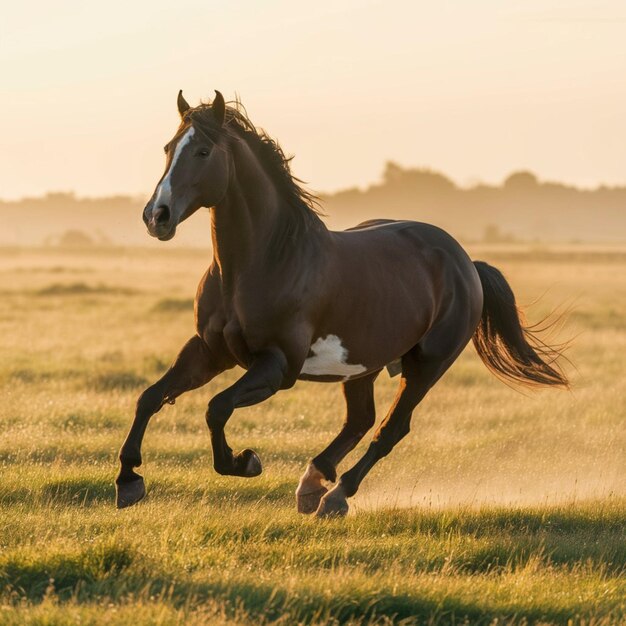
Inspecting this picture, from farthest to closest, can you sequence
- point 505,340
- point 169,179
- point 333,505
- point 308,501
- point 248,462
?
point 505,340, point 308,501, point 333,505, point 248,462, point 169,179

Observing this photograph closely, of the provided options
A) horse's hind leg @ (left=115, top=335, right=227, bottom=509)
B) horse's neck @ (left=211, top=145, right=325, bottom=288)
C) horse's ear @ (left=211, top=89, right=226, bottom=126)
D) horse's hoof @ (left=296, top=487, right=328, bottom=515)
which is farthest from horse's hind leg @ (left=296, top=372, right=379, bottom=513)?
horse's ear @ (left=211, top=89, right=226, bottom=126)

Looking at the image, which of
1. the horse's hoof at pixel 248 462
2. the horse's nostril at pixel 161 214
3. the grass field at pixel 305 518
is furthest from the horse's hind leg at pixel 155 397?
the horse's nostril at pixel 161 214

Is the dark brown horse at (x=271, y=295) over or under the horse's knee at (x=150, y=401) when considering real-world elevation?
over

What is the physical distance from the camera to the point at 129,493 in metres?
7.67

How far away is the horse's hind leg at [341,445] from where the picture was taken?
28.3ft

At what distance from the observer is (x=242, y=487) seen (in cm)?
957

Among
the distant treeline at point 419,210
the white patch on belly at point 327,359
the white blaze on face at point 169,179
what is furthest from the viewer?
the distant treeline at point 419,210

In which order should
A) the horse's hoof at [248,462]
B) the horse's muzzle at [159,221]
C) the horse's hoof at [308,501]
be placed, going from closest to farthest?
the horse's muzzle at [159,221], the horse's hoof at [248,462], the horse's hoof at [308,501]

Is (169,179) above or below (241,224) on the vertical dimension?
above

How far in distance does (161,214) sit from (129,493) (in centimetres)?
192

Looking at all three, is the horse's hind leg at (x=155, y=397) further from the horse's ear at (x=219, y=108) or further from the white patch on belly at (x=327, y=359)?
the horse's ear at (x=219, y=108)

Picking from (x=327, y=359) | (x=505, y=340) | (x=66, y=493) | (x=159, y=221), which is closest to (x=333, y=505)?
(x=327, y=359)

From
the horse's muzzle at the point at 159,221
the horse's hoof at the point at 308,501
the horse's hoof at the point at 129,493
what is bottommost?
the horse's hoof at the point at 308,501

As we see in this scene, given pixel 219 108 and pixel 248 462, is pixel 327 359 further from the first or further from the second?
pixel 219 108
